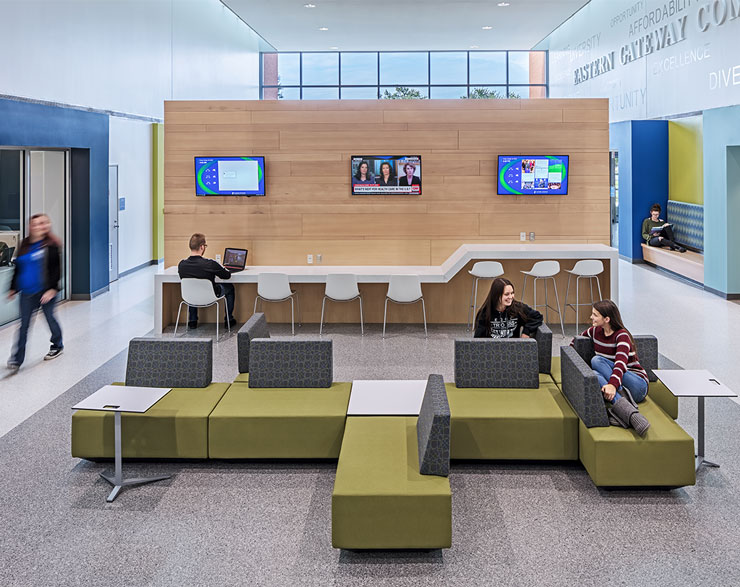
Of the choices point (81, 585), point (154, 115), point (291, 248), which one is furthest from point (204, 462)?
point (154, 115)

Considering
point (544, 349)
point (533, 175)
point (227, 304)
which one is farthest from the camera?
point (533, 175)

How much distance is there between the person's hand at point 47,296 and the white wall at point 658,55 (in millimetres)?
8489

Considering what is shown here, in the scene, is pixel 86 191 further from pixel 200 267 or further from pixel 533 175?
pixel 533 175

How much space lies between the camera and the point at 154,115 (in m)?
13.8

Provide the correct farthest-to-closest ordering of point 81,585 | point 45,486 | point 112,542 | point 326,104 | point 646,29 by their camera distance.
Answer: point 646,29
point 326,104
point 45,486
point 112,542
point 81,585

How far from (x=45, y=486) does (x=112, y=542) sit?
37.0 inches

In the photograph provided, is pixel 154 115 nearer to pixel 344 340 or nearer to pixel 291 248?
pixel 291 248

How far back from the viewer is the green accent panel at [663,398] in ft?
17.3

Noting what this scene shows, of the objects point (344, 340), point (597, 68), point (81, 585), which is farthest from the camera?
point (597, 68)

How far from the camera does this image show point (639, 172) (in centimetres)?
1482

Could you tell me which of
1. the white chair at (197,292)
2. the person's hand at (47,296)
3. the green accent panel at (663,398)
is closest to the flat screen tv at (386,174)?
the white chair at (197,292)

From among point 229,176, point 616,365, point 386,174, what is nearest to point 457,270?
point 386,174

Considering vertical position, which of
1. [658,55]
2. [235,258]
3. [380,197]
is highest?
[658,55]

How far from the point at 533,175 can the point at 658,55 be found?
4941 millimetres
